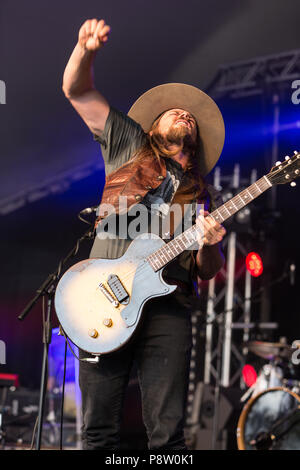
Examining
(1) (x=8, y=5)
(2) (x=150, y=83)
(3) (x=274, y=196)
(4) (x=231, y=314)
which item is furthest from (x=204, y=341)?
(1) (x=8, y=5)

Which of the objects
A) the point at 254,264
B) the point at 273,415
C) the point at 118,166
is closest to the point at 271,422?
the point at 273,415

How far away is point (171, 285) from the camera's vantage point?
7.57ft

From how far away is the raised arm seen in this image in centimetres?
214

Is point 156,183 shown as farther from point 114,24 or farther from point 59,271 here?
point 114,24

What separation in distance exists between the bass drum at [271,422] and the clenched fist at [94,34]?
3.77m

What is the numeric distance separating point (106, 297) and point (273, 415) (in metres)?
3.30

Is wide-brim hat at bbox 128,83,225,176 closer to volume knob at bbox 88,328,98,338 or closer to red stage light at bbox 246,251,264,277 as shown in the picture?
volume knob at bbox 88,328,98,338

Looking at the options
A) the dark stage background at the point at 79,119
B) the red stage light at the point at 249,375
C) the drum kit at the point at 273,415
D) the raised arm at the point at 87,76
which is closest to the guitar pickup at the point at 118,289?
the raised arm at the point at 87,76

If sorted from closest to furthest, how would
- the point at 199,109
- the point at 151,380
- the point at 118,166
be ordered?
1. the point at 151,380
2. the point at 118,166
3. the point at 199,109

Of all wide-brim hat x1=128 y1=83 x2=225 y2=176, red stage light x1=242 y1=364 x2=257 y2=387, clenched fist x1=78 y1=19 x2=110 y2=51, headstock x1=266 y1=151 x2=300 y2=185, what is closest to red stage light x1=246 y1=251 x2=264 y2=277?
red stage light x1=242 y1=364 x2=257 y2=387

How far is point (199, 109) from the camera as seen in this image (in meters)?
2.76

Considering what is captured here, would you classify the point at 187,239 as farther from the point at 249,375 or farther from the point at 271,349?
the point at 249,375

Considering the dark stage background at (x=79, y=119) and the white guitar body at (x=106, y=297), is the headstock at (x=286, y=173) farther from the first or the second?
the dark stage background at (x=79, y=119)

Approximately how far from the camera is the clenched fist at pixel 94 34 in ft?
6.95
